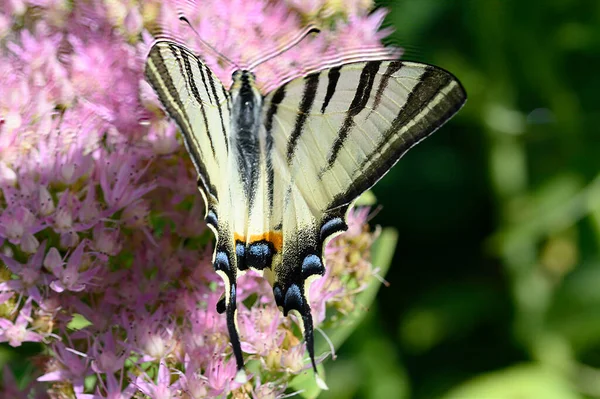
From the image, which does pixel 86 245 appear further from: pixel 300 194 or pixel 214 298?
pixel 300 194

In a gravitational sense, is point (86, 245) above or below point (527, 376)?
above

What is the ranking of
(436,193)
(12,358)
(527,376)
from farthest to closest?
(436,193), (527,376), (12,358)

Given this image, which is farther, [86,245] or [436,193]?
[436,193]

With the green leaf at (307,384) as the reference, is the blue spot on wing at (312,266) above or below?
above

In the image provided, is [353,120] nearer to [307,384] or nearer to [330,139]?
[330,139]

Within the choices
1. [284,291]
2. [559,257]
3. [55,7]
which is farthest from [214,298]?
[559,257]

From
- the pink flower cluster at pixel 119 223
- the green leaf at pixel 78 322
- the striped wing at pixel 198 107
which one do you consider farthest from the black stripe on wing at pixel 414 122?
the green leaf at pixel 78 322

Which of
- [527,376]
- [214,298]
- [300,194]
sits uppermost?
[300,194]

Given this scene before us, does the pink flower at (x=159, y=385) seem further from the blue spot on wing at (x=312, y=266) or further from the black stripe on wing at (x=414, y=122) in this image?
the black stripe on wing at (x=414, y=122)
